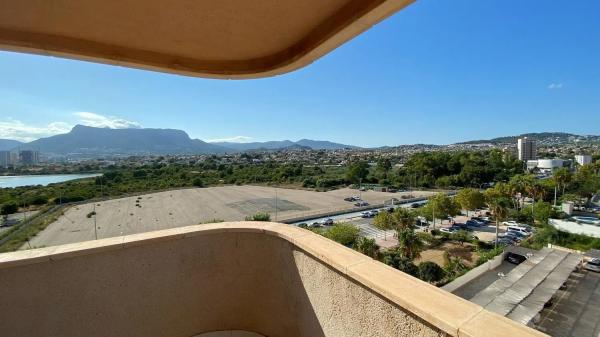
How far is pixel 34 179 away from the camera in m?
31.0

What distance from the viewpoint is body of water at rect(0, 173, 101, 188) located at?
26892 mm

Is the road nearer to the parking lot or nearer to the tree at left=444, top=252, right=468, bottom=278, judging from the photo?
the tree at left=444, top=252, right=468, bottom=278

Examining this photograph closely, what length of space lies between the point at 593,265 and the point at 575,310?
425cm

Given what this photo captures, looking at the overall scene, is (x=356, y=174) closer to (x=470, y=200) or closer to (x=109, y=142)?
(x=470, y=200)

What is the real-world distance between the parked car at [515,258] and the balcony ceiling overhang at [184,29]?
15.7 meters

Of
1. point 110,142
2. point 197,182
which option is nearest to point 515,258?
point 197,182

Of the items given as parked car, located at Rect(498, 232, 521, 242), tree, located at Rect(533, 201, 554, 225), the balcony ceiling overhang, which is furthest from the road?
the balcony ceiling overhang

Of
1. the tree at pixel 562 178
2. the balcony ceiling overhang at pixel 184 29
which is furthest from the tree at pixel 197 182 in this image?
the tree at pixel 562 178

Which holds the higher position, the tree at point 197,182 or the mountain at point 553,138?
the mountain at point 553,138

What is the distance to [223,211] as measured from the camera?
2555 cm

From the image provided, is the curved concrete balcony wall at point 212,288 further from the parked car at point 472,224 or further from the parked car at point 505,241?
the parked car at point 472,224

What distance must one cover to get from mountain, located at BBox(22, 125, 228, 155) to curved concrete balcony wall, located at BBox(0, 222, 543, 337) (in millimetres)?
118991

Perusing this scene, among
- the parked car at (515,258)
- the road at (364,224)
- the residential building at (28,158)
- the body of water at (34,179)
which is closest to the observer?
the parked car at (515,258)

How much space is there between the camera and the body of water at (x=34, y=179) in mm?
26892
